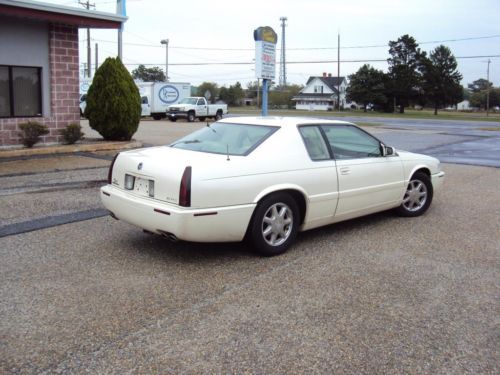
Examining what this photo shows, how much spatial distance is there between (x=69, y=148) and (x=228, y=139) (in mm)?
8930

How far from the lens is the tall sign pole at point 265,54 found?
14302 millimetres

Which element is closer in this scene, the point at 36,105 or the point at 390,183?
the point at 390,183

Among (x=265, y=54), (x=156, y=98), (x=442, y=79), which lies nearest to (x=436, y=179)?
(x=265, y=54)

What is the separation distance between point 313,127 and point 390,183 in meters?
1.37

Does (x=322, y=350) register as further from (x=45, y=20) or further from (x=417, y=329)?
(x=45, y=20)

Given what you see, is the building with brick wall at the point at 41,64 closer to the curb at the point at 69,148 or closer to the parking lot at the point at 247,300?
the curb at the point at 69,148

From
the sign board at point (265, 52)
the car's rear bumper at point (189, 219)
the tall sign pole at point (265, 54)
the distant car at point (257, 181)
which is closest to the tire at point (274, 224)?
the distant car at point (257, 181)

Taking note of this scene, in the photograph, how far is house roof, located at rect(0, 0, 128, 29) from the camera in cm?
1216

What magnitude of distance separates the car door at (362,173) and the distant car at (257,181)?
13 mm

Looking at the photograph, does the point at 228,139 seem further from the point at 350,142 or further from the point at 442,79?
the point at 442,79

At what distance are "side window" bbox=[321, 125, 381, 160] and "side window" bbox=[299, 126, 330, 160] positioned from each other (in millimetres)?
139

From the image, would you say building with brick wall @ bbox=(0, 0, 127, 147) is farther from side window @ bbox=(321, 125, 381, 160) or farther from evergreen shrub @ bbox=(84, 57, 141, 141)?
side window @ bbox=(321, 125, 381, 160)

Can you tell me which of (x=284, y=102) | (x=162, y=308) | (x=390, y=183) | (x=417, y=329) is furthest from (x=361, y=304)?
(x=284, y=102)

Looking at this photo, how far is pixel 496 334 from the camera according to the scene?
3863 millimetres
